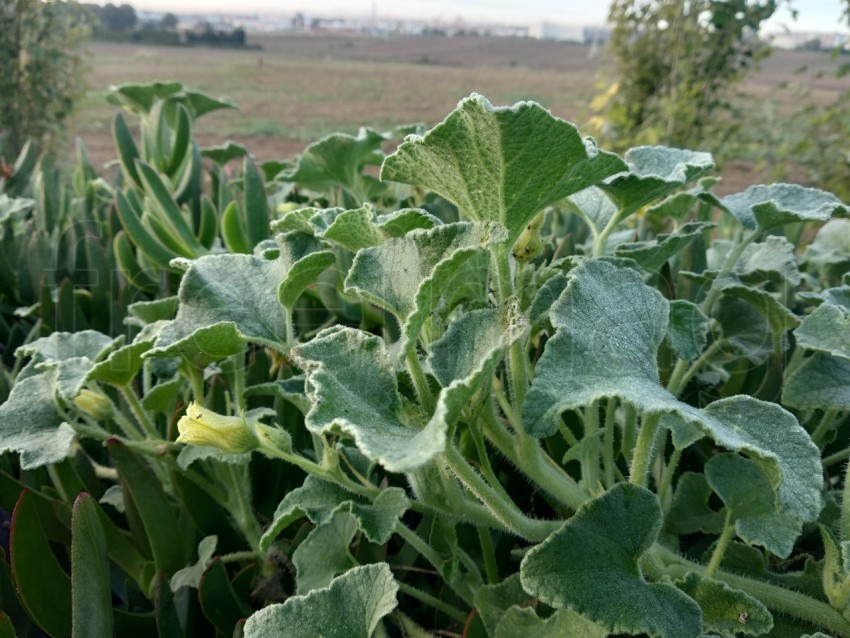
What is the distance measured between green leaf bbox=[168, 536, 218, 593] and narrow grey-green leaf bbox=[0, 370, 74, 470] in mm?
149

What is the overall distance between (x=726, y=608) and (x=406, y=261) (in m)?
0.32

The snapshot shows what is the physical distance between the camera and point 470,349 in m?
0.49

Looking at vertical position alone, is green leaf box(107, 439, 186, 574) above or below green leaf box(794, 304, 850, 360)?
below

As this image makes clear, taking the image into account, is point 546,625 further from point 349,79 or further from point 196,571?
point 349,79

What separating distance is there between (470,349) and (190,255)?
83 centimetres

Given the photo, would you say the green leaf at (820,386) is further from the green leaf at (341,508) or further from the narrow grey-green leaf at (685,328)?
the green leaf at (341,508)

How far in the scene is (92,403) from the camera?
0.78m

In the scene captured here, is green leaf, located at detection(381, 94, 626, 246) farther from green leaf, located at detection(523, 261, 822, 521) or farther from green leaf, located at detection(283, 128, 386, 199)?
green leaf, located at detection(283, 128, 386, 199)

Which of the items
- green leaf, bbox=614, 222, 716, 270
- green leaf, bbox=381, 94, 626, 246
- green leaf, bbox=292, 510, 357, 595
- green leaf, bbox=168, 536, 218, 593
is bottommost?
green leaf, bbox=168, 536, 218, 593

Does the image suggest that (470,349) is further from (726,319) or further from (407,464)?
(726,319)

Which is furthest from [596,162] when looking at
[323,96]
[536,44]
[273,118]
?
[536,44]

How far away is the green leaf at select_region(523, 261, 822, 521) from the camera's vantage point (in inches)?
16.9

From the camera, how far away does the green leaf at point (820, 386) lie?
0.63 m

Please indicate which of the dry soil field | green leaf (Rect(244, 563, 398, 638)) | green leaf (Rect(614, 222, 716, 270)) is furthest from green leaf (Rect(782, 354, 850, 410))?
the dry soil field
